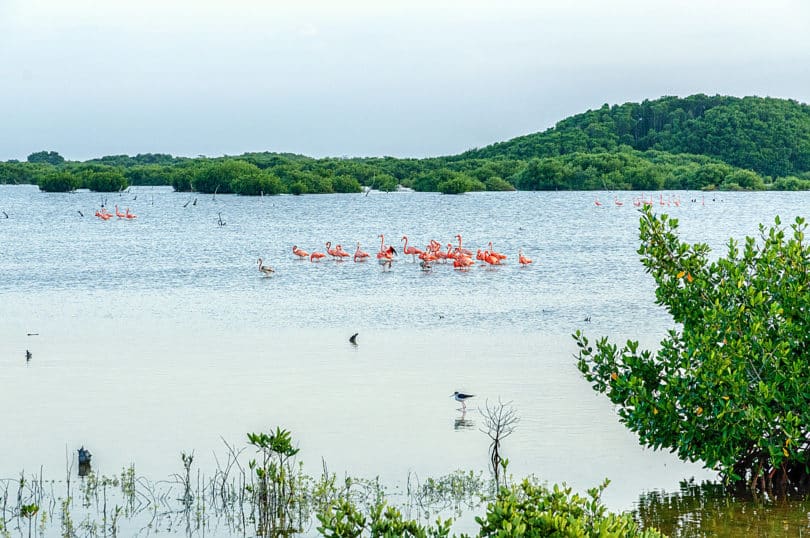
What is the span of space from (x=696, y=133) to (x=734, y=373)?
461 ft

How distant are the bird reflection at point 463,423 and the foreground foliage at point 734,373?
2.49 m

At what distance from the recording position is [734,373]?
762cm

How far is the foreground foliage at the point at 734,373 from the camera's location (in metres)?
7.66

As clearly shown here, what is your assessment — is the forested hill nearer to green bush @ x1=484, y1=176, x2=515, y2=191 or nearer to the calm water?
green bush @ x1=484, y1=176, x2=515, y2=191

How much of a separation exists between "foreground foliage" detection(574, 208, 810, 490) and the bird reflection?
8.18ft

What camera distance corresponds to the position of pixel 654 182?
114 meters

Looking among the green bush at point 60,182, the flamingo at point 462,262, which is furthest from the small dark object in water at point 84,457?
the green bush at point 60,182

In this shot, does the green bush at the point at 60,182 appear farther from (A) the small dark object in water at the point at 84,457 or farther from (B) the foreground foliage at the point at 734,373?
(B) the foreground foliage at the point at 734,373

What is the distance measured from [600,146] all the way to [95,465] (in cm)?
14059

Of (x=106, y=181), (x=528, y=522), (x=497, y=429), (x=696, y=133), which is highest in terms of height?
(x=696, y=133)

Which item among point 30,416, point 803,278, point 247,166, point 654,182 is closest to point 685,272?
point 803,278

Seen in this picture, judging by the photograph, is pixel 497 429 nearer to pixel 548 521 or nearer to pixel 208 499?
pixel 208 499

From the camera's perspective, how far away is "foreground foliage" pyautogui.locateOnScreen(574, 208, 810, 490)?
7.66 metres

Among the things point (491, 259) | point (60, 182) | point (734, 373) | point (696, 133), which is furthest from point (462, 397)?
point (696, 133)
